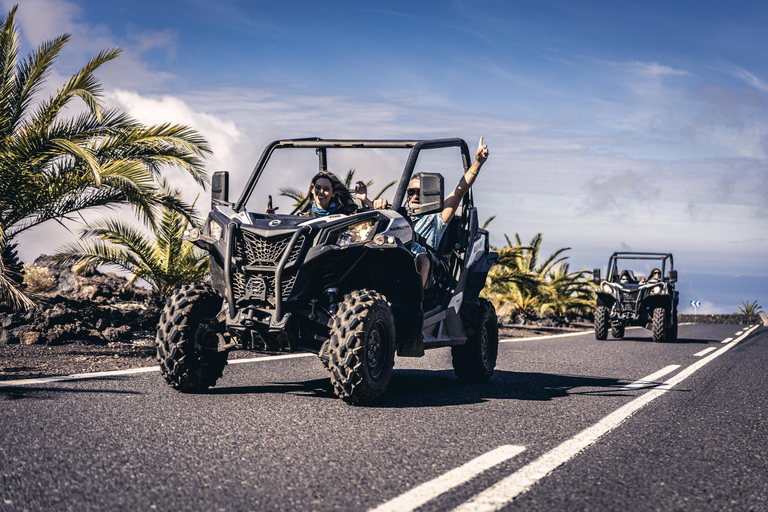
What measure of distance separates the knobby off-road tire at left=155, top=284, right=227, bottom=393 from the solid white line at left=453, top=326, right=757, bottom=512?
8.71 feet

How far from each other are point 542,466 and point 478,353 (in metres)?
3.42

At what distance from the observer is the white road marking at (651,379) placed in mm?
6873

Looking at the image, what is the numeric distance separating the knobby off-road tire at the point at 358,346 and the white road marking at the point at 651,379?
2.82 m

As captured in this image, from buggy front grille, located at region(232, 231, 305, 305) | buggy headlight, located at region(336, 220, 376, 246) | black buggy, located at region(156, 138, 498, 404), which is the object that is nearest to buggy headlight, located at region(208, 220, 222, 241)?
black buggy, located at region(156, 138, 498, 404)

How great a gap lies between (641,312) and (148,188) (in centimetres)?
1147

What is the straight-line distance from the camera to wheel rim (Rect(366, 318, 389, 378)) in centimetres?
A: 511

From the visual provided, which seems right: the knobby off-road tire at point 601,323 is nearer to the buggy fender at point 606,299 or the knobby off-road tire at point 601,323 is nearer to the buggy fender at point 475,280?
the buggy fender at point 606,299

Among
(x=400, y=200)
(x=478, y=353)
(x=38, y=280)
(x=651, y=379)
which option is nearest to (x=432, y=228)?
(x=400, y=200)

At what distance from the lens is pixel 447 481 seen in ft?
10.4

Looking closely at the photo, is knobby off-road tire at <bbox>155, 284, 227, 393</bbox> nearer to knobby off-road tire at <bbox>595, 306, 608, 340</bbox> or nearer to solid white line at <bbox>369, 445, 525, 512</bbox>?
solid white line at <bbox>369, 445, 525, 512</bbox>

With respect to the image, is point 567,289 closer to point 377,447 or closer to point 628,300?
point 628,300

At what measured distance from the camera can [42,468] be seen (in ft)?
10.5

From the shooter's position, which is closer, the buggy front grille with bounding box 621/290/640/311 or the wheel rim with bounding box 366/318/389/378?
the wheel rim with bounding box 366/318/389/378

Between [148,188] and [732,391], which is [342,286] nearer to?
[732,391]
